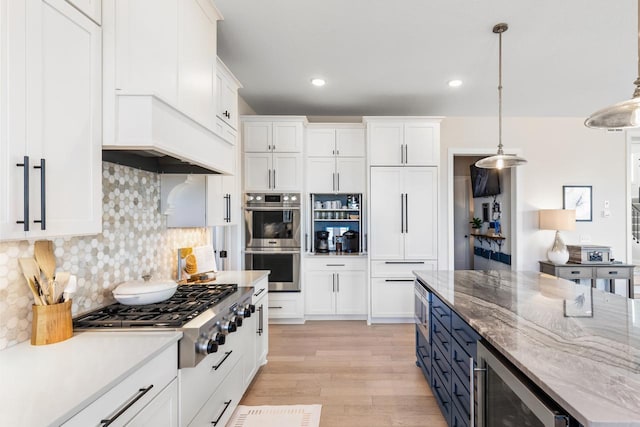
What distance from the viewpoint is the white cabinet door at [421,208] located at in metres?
4.11

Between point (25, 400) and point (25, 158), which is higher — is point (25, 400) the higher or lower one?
the lower one

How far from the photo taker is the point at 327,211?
177 inches

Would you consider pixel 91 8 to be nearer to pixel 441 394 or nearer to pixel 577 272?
pixel 441 394

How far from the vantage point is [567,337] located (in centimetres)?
131

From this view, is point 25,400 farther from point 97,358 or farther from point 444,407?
point 444,407

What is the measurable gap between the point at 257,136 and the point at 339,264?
6.48ft

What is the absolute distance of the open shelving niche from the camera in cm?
440

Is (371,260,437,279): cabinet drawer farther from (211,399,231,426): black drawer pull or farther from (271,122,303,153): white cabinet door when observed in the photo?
(211,399,231,426): black drawer pull

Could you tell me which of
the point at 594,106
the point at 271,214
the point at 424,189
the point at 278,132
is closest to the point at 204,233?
the point at 271,214

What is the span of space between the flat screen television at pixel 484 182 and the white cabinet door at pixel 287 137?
3.22 m

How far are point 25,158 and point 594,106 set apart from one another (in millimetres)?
5822

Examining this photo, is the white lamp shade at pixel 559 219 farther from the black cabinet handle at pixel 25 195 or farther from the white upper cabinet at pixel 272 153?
the black cabinet handle at pixel 25 195

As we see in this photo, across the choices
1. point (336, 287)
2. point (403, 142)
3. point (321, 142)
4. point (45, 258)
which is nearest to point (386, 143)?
point (403, 142)

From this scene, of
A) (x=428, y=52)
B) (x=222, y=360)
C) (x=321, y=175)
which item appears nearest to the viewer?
(x=222, y=360)
